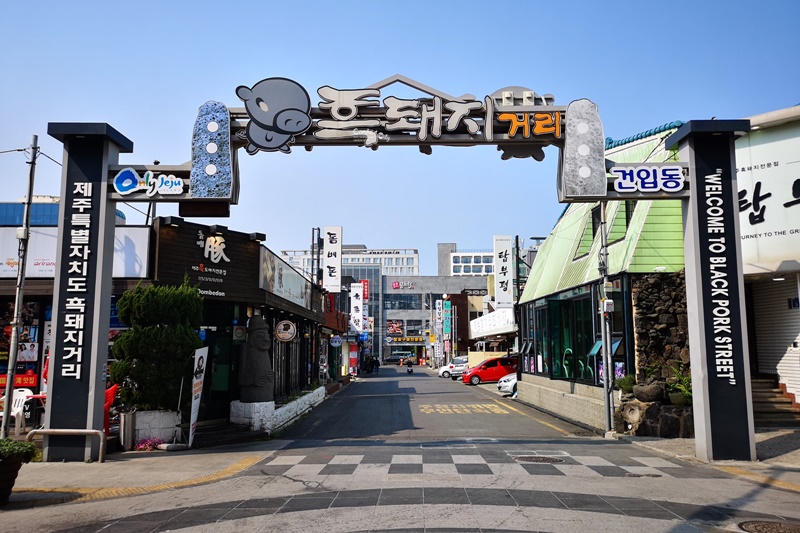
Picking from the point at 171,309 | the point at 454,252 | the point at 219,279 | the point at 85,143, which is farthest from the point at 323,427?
the point at 454,252

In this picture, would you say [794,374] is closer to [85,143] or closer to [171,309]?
[171,309]

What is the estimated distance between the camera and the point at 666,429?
611 inches

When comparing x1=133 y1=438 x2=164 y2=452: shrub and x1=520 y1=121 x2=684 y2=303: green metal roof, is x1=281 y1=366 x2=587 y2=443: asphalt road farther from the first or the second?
x1=520 y1=121 x2=684 y2=303: green metal roof

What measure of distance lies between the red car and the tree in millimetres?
29051

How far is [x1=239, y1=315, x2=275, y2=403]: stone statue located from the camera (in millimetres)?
16656

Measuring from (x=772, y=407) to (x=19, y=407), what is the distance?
18.3 meters

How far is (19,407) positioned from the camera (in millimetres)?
15188

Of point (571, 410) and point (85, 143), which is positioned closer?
point (85, 143)

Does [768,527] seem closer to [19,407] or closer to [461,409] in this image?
[19,407]

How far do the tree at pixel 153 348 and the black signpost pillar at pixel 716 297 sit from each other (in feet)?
34.8

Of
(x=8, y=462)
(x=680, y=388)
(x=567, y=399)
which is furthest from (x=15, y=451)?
(x=567, y=399)

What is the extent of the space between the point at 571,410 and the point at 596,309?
3470 millimetres

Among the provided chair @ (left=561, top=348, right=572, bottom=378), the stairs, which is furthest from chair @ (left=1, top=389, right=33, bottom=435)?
the stairs

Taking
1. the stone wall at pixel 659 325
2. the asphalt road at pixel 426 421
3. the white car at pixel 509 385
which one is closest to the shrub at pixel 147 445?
the asphalt road at pixel 426 421
